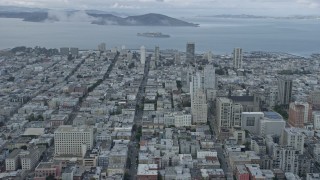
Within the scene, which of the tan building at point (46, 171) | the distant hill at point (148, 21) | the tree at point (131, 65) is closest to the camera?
the tan building at point (46, 171)

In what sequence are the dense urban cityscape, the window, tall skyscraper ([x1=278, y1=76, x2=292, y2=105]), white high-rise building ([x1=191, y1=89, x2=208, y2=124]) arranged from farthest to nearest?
tall skyscraper ([x1=278, y1=76, x2=292, y2=105])
white high-rise building ([x1=191, y1=89, x2=208, y2=124])
the window
the dense urban cityscape

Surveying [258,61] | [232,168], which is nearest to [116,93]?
[232,168]

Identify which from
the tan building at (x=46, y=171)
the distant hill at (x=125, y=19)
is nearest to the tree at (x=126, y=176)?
the tan building at (x=46, y=171)

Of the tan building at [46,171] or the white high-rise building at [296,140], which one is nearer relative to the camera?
the tan building at [46,171]

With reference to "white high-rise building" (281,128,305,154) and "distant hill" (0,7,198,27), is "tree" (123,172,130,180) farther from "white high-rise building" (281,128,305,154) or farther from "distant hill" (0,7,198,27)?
"distant hill" (0,7,198,27)

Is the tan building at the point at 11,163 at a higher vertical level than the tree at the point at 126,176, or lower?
higher

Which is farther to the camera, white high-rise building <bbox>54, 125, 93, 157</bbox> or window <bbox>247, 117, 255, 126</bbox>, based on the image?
window <bbox>247, 117, 255, 126</bbox>

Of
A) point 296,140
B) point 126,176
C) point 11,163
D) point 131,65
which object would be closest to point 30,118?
point 11,163

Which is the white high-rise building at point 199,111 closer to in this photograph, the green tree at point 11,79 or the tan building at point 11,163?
the tan building at point 11,163

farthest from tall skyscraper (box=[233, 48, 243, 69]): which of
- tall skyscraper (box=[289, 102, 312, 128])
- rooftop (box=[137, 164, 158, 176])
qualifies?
rooftop (box=[137, 164, 158, 176])
